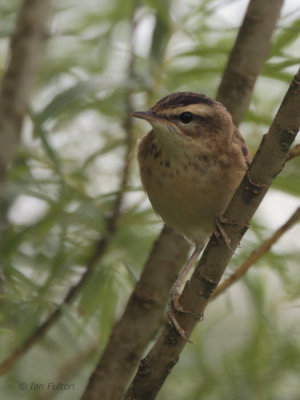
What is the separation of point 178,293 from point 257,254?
30 cm

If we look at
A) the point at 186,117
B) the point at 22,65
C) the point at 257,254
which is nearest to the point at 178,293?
the point at 257,254

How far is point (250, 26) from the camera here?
236 centimetres

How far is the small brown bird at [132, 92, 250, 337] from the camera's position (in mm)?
2188

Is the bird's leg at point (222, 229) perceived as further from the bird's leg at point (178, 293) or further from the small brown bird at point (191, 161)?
the small brown bird at point (191, 161)

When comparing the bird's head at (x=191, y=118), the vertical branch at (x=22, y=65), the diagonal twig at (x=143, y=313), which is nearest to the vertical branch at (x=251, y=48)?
the diagonal twig at (x=143, y=313)

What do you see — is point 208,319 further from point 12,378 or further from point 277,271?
point 12,378

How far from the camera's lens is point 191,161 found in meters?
2.21

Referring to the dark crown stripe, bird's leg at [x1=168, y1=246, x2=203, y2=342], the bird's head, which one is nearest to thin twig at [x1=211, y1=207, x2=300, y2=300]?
bird's leg at [x1=168, y1=246, x2=203, y2=342]

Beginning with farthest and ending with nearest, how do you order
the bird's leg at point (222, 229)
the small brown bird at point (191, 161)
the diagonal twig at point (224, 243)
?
the small brown bird at point (191, 161) → the bird's leg at point (222, 229) → the diagonal twig at point (224, 243)

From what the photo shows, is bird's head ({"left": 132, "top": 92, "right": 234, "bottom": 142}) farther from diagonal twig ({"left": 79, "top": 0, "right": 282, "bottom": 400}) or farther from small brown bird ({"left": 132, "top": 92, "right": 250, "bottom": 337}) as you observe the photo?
diagonal twig ({"left": 79, "top": 0, "right": 282, "bottom": 400})

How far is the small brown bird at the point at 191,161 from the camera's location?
219cm

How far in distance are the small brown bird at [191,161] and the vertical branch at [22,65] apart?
0.54 m

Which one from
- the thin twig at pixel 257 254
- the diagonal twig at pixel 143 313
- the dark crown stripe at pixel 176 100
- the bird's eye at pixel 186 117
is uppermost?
the dark crown stripe at pixel 176 100

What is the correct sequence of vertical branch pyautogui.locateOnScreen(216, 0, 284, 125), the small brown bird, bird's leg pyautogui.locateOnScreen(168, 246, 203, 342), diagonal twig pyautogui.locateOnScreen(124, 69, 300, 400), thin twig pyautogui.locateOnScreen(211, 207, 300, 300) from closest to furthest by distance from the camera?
diagonal twig pyautogui.locateOnScreen(124, 69, 300, 400), bird's leg pyautogui.locateOnScreen(168, 246, 203, 342), thin twig pyautogui.locateOnScreen(211, 207, 300, 300), the small brown bird, vertical branch pyautogui.locateOnScreen(216, 0, 284, 125)
